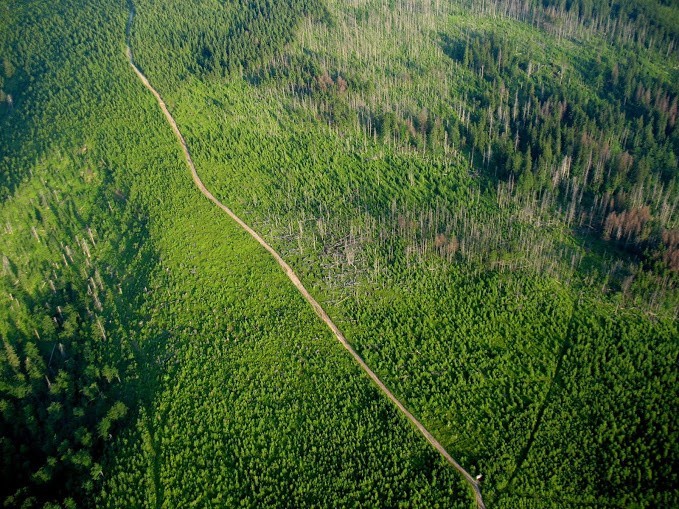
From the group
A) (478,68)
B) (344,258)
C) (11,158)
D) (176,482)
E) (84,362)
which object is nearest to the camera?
(176,482)

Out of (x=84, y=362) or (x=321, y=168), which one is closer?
(x=84, y=362)

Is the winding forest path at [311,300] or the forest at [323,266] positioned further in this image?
the forest at [323,266]

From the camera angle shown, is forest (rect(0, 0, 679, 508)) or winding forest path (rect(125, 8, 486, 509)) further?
forest (rect(0, 0, 679, 508))

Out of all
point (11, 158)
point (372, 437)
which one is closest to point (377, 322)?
point (372, 437)

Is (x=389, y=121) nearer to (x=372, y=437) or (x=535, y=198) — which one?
(x=535, y=198)

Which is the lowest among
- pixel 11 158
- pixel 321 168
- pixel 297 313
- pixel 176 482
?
pixel 176 482
